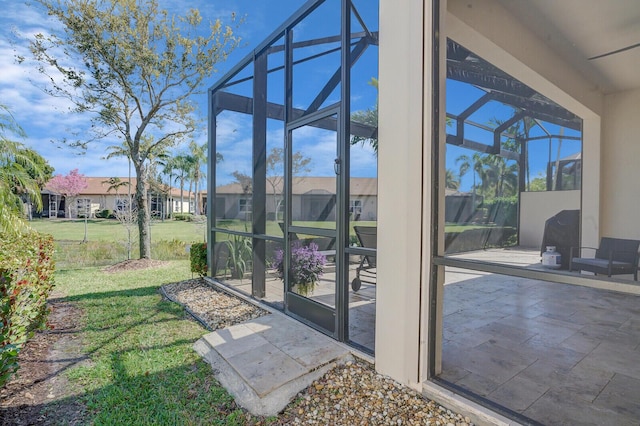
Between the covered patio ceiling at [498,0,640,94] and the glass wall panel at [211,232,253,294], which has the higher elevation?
the covered patio ceiling at [498,0,640,94]

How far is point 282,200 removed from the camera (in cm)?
406

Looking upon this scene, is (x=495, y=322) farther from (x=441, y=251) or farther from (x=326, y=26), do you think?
(x=326, y=26)

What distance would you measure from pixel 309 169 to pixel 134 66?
694cm

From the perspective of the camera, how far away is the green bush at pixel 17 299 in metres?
2.01

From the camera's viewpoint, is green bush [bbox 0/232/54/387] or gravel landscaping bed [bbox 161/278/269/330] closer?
green bush [bbox 0/232/54/387]

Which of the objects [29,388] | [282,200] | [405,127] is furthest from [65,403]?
[405,127]

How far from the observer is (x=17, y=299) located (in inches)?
102

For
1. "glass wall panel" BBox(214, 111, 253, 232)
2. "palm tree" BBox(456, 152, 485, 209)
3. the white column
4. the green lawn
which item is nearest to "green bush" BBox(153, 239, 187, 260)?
the green lawn

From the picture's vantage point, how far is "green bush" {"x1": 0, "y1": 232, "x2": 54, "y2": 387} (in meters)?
2.01

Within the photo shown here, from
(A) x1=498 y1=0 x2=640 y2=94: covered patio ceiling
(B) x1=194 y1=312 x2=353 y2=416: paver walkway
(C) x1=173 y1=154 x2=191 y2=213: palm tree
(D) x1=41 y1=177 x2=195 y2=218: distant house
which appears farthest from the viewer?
(C) x1=173 y1=154 x2=191 y2=213: palm tree

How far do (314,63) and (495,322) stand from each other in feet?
12.0

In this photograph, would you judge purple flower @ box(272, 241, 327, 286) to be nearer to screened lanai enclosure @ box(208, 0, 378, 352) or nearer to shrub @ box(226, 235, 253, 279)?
screened lanai enclosure @ box(208, 0, 378, 352)

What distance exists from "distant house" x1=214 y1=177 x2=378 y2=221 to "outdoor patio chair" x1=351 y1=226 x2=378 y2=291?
0.41ft

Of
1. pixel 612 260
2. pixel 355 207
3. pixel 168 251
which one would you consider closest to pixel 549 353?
pixel 612 260
